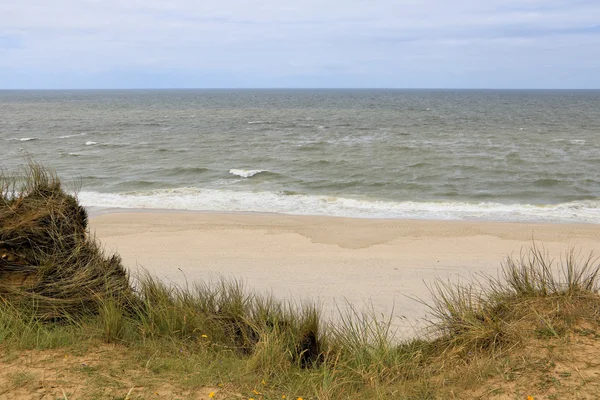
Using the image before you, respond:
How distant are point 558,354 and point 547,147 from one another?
30.2 m

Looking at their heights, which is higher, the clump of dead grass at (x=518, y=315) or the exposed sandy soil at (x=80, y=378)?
the clump of dead grass at (x=518, y=315)

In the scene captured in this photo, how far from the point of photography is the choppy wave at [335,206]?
15578 millimetres

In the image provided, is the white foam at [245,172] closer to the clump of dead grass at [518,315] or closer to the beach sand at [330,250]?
the beach sand at [330,250]

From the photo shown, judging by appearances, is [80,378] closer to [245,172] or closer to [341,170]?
[245,172]

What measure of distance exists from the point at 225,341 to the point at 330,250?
6482mm

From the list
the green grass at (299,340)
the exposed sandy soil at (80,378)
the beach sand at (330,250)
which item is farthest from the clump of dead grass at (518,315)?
the exposed sandy soil at (80,378)

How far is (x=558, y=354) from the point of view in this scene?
14.7 feet

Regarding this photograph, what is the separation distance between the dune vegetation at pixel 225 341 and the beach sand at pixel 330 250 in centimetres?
191

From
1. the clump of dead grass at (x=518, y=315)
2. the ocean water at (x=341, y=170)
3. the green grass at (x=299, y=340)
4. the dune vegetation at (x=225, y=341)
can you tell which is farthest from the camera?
the ocean water at (x=341, y=170)

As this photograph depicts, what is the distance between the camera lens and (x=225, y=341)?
5.46 metres

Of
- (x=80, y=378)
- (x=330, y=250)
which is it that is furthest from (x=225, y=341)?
(x=330, y=250)

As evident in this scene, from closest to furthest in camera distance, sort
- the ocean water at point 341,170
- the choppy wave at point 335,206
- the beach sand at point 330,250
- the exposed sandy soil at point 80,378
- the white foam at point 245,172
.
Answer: the exposed sandy soil at point 80,378 → the beach sand at point 330,250 → the choppy wave at point 335,206 → the ocean water at point 341,170 → the white foam at point 245,172

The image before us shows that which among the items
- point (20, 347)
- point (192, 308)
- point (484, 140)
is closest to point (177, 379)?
point (192, 308)

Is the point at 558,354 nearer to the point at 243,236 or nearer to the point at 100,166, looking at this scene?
the point at 243,236
